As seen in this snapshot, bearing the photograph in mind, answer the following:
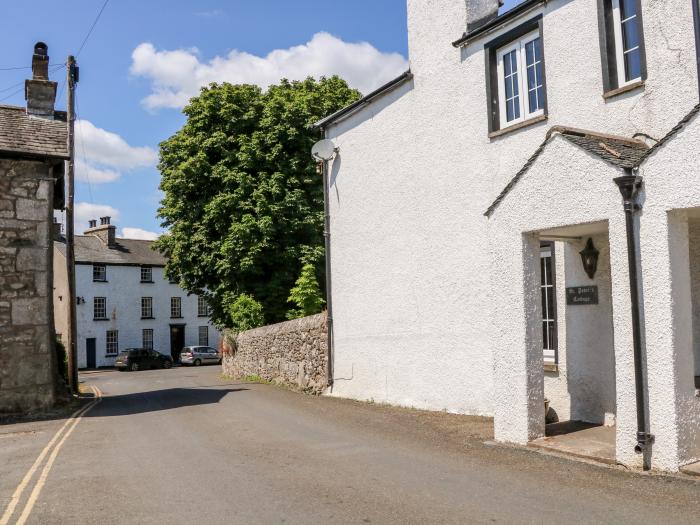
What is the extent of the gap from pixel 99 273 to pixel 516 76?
41238mm

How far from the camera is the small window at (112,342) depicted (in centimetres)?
4669

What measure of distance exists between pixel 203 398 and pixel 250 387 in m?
2.87

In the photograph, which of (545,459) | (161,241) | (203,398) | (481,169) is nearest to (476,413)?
(545,459)

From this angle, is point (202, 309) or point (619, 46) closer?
point (619, 46)

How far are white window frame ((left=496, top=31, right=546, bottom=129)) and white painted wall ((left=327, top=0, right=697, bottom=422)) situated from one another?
0.31m

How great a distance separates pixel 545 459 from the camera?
8.02 meters

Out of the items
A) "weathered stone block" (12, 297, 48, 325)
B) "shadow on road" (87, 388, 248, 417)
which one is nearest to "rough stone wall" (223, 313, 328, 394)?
"shadow on road" (87, 388, 248, 417)

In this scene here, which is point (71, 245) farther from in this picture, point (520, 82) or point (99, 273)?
point (99, 273)

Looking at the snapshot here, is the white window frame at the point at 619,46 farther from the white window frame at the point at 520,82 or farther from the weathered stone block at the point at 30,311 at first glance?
the weathered stone block at the point at 30,311

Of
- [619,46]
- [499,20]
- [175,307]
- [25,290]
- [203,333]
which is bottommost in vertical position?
[203,333]

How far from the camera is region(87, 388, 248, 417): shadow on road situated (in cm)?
1538

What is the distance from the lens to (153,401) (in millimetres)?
17625

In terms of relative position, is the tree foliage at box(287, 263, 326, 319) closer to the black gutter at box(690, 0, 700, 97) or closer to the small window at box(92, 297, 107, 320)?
the black gutter at box(690, 0, 700, 97)

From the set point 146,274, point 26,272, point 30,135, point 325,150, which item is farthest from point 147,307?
point 325,150
